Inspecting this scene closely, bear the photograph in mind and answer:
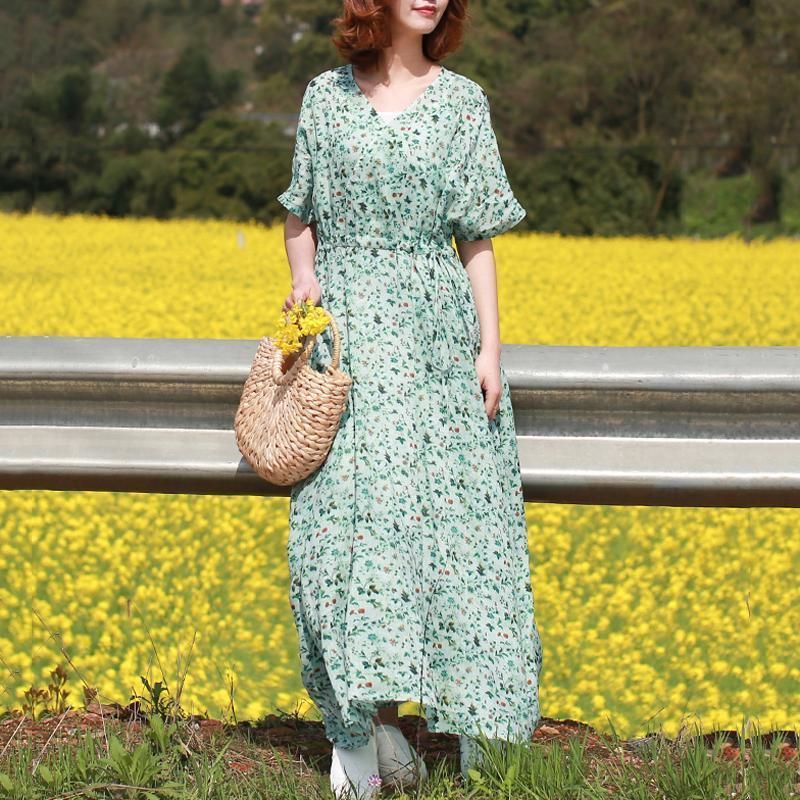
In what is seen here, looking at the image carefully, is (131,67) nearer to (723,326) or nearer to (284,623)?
(723,326)

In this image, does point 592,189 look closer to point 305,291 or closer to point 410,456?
point 305,291

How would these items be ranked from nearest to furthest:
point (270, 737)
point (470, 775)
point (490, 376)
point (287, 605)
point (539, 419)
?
point (470, 775)
point (490, 376)
point (539, 419)
point (270, 737)
point (287, 605)

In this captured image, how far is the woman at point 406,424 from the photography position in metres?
2.97

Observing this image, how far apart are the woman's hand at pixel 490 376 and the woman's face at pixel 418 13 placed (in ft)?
2.12

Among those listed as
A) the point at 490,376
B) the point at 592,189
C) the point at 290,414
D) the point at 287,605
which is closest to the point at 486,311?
the point at 490,376

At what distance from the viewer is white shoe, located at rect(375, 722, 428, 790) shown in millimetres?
3115

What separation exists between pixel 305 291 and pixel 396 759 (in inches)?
37.0

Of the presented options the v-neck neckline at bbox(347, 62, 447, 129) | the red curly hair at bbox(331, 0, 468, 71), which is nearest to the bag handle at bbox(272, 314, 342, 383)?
the v-neck neckline at bbox(347, 62, 447, 129)

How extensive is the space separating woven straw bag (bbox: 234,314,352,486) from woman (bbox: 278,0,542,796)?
6cm

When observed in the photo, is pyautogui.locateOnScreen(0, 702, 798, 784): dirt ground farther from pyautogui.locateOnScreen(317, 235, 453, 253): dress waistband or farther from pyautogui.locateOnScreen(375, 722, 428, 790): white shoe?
pyautogui.locateOnScreen(317, 235, 453, 253): dress waistband

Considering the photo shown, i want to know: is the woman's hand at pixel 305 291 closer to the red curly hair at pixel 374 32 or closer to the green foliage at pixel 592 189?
the red curly hair at pixel 374 32

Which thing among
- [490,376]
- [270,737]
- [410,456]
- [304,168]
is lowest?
[270,737]

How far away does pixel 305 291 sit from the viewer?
3102mm

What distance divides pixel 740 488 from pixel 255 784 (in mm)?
1089
